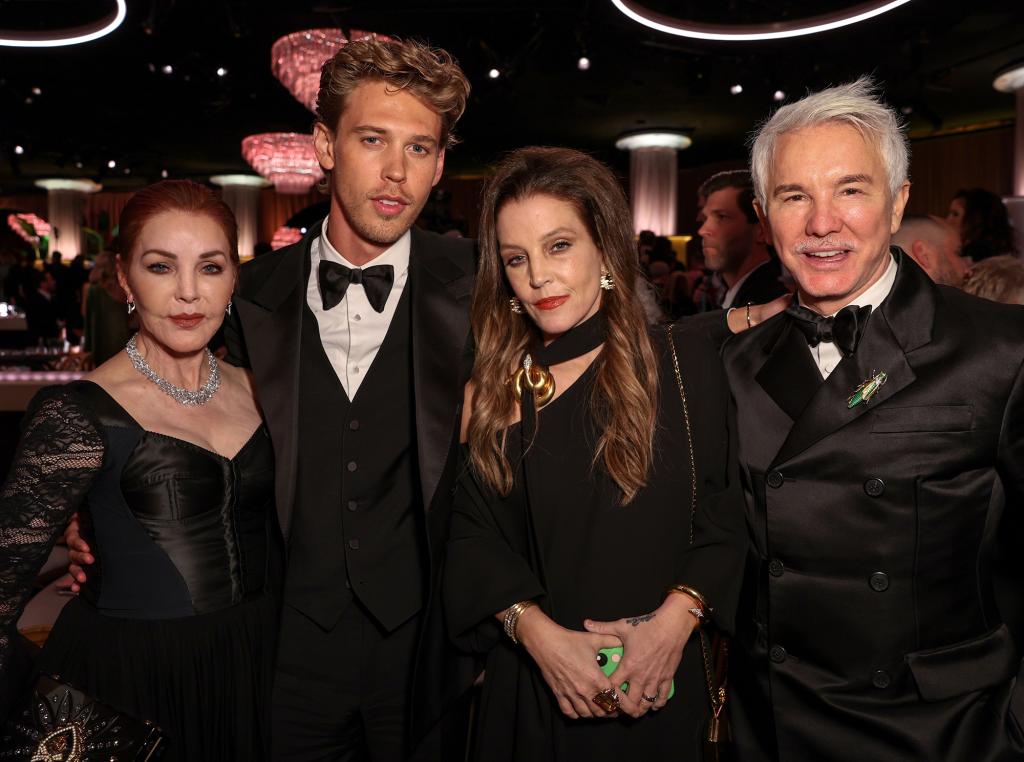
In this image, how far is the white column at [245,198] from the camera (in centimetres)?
1795

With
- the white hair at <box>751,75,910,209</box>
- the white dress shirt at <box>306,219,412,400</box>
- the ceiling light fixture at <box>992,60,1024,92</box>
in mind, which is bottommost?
the white dress shirt at <box>306,219,412,400</box>

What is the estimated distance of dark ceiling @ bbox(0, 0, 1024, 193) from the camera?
7504mm

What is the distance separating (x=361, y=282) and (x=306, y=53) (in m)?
4.59

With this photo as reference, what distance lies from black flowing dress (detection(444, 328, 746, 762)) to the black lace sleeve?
802 mm

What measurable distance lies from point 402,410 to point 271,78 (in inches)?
361

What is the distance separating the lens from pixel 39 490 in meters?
1.68

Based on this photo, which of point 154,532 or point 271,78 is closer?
point 154,532

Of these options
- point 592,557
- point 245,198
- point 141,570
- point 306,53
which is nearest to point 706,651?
point 592,557

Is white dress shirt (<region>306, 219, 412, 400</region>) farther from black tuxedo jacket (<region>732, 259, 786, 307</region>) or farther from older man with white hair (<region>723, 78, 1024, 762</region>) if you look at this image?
black tuxedo jacket (<region>732, 259, 786, 307</region>)

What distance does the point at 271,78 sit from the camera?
9.95 m

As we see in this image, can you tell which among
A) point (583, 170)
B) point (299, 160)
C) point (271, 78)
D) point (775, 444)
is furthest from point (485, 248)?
point (271, 78)

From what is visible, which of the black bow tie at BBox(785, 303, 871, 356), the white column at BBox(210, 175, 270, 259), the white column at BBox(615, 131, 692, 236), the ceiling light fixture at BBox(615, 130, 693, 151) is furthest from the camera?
the white column at BBox(210, 175, 270, 259)

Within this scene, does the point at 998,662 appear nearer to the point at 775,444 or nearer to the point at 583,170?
the point at 775,444

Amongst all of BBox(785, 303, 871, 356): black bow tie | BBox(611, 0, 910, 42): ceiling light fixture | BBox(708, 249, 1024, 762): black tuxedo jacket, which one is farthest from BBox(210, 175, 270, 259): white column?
BBox(708, 249, 1024, 762): black tuxedo jacket
